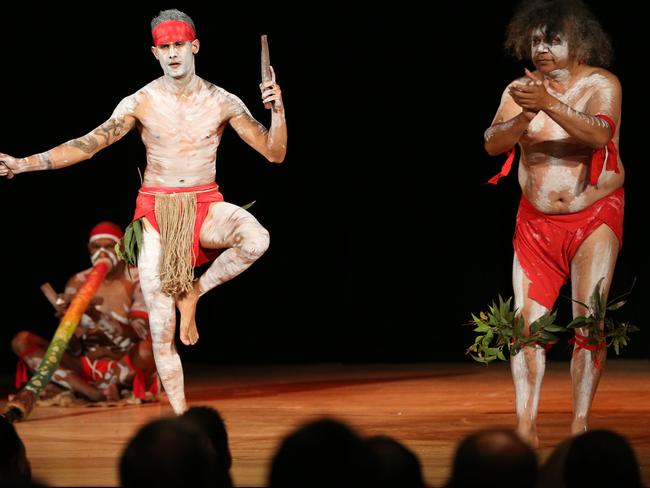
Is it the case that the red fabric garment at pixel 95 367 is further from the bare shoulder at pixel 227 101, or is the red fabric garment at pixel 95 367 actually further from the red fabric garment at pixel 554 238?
the red fabric garment at pixel 554 238

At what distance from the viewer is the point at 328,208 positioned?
7.62m

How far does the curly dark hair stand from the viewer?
430cm

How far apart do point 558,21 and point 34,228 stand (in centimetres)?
440

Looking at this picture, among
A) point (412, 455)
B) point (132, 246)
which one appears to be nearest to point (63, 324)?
point (132, 246)

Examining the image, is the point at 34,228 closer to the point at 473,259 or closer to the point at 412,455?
the point at 473,259

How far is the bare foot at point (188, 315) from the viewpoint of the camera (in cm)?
462

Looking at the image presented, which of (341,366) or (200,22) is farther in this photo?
(341,366)

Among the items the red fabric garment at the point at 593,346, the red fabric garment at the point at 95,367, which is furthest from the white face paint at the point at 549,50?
the red fabric garment at the point at 95,367

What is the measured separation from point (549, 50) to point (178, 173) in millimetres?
1452

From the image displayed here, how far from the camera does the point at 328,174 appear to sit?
7.57 metres

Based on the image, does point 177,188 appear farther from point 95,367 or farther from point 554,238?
point 95,367

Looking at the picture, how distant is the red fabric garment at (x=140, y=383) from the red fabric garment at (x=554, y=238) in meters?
2.55

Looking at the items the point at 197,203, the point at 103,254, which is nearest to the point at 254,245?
the point at 197,203

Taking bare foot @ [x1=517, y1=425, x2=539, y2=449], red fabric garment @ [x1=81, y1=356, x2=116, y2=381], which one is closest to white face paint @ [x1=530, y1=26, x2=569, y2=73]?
bare foot @ [x1=517, y1=425, x2=539, y2=449]
